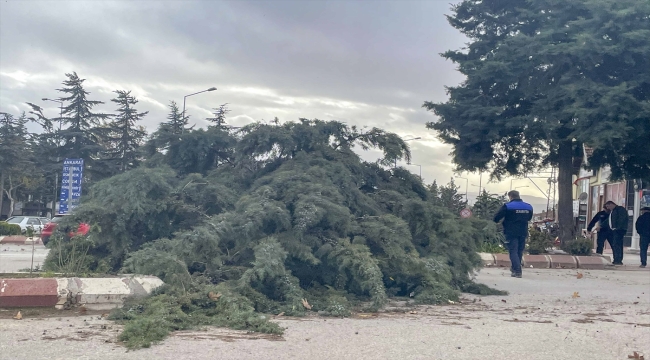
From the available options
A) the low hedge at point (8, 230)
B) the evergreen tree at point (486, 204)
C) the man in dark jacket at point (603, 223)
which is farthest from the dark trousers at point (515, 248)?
the low hedge at point (8, 230)

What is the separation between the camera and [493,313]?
873cm

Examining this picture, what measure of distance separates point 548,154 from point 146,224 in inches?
612

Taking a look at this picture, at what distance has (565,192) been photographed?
2103 centimetres

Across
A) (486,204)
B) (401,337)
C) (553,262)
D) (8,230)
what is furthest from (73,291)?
(8,230)

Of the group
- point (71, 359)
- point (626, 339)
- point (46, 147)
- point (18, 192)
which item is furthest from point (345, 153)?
point (18, 192)

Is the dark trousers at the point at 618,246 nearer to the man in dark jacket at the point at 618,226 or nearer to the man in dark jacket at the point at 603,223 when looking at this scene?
the man in dark jacket at the point at 618,226

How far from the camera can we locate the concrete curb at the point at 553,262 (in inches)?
660

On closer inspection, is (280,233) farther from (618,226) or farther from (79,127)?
(79,127)

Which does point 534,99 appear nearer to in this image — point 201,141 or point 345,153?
point 345,153

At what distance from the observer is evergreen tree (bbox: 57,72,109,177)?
4916 cm

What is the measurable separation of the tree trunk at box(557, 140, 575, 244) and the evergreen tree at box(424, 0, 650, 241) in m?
0.03

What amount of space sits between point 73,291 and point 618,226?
13996 millimetres

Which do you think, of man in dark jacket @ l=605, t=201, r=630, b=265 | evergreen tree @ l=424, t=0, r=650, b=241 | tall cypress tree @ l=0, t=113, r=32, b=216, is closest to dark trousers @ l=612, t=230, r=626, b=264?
man in dark jacket @ l=605, t=201, r=630, b=265

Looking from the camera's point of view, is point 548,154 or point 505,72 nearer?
point 505,72
